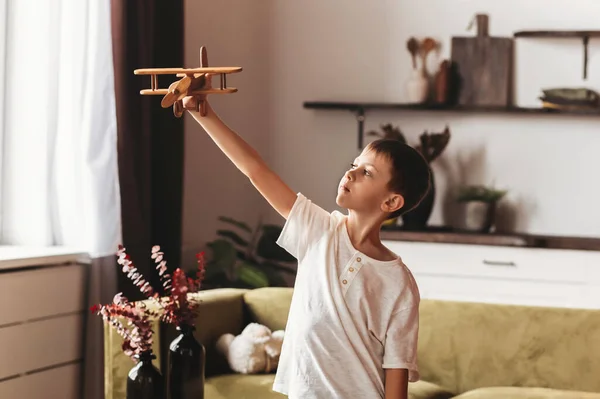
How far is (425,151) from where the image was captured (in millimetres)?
4723

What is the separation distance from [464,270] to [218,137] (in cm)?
281

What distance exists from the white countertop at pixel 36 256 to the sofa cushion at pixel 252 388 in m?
0.77

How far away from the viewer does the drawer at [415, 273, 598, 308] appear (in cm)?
413

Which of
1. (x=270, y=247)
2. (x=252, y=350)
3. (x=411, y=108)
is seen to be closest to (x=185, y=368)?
(x=252, y=350)

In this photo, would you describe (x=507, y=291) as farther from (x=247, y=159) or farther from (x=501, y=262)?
(x=247, y=159)

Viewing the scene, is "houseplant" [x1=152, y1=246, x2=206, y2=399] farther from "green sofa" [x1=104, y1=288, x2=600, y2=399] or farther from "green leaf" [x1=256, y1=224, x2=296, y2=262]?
"green leaf" [x1=256, y1=224, x2=296, y2=262]

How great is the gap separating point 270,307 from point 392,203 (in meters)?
1.72

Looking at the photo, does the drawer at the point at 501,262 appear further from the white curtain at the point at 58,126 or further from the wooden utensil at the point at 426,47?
the white curtain at the point at 58,126

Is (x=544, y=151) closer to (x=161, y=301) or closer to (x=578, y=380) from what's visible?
(x=578, y=380)

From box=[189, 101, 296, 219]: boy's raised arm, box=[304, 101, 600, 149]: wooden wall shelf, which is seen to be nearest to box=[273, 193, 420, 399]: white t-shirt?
box=[189, 101, 296, 219]: boy's raised arm

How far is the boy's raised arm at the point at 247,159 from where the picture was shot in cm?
168

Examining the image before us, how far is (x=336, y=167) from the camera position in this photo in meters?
5.09

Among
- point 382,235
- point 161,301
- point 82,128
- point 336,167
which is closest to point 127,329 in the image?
point 161,301

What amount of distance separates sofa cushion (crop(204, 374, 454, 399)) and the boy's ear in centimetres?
129
